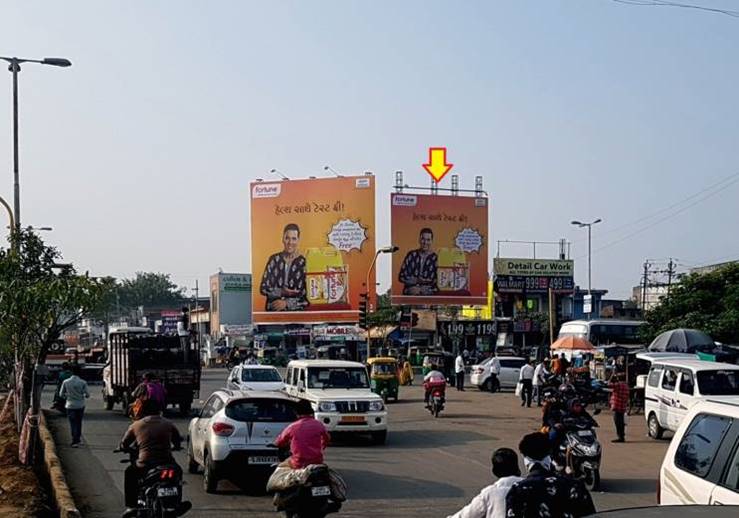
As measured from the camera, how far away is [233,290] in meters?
96.9

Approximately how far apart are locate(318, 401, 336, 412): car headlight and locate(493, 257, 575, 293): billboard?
56.5 metres

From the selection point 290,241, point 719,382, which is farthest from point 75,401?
point 290,241

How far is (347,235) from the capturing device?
57062 mm

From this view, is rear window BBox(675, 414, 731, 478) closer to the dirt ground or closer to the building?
the dirt ground

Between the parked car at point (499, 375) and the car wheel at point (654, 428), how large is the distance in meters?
18.7

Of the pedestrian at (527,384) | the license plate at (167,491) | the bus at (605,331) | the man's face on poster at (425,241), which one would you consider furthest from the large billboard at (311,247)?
the license plate at (167,491)

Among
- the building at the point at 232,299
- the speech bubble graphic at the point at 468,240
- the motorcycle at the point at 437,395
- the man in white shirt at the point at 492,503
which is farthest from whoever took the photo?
the building at the point at 232,299

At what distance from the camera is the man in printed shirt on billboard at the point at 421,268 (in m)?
57.0

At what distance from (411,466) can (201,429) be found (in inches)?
166

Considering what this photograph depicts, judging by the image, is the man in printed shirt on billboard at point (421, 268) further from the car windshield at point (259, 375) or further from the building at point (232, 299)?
the building at point (232, 299)

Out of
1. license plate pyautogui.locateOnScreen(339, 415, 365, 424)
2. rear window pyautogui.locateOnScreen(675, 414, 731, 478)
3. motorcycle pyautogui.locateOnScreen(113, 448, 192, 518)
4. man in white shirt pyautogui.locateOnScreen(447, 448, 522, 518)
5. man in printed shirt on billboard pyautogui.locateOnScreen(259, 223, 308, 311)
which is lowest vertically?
license plate pyautogui.locateOnScreen(339, 415, 365, 424)

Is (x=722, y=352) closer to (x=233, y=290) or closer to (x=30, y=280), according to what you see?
(x=30, y=280)

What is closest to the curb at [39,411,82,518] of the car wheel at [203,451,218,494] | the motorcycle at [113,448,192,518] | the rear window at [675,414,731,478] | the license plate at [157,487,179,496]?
the motorcycle at [113,448,192,518]

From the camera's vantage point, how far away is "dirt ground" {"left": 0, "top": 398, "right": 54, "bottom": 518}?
11961 millimetres
